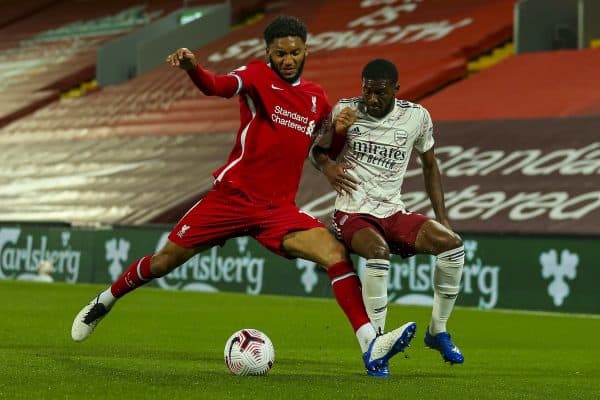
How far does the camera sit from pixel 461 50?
1970cm

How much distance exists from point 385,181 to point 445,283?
614 mm

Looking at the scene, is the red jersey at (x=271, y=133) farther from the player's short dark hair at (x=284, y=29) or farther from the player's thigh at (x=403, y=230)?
the player's thigh at (x=403, y=230)

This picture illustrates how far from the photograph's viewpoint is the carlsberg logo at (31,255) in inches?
623

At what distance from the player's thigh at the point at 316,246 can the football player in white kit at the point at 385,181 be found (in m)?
0.18

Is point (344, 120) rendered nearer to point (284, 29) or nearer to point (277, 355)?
point (284, 29)

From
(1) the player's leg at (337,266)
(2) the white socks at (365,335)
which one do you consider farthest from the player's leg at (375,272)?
(2) the white socks at (365,335)

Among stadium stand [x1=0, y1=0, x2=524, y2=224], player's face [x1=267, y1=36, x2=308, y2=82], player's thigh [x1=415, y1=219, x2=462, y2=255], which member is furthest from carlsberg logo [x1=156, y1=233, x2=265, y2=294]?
player's face [x1=267, y1=36, x2=308, y2=82]

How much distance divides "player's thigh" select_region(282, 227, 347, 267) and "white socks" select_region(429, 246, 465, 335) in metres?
0.60

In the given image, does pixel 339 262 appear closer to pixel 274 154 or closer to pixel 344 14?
pixel 274 154

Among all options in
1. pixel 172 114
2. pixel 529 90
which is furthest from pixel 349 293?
pixel 172 114

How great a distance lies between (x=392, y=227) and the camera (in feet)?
21.0

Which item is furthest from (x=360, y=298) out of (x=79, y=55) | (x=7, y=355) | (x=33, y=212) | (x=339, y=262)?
(x=79, y=55)

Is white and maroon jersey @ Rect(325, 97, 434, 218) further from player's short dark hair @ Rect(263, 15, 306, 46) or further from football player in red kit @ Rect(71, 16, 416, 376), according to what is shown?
player's short dark hair @ Rect(263, 15, 306, 46)

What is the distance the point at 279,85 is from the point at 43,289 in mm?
8260
